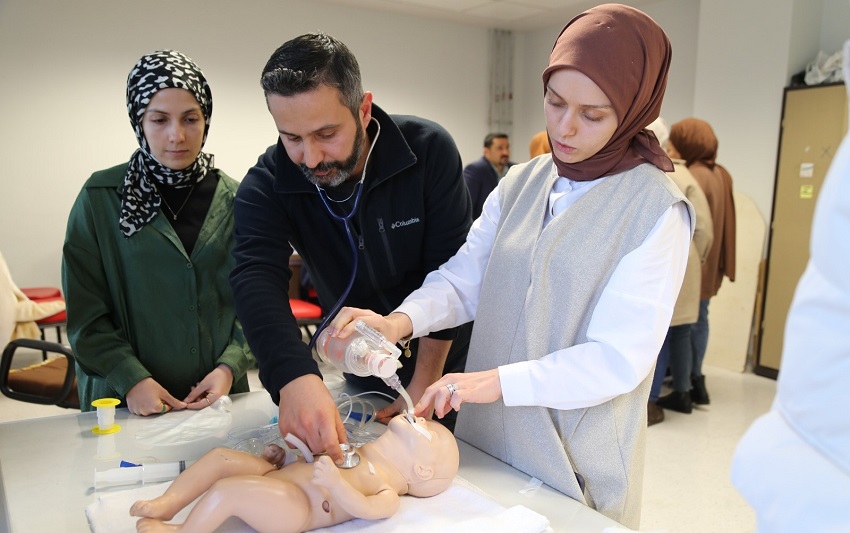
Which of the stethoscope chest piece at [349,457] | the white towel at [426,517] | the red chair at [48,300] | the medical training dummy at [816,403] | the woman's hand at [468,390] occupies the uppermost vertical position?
the medical training dummy at [816,403]

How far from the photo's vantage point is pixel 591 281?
117 centimetres

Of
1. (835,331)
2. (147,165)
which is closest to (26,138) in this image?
(147,165)

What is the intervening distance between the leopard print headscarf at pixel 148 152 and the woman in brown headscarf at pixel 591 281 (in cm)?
79

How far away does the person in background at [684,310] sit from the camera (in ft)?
12.3

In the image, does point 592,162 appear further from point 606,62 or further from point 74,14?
point 74,14

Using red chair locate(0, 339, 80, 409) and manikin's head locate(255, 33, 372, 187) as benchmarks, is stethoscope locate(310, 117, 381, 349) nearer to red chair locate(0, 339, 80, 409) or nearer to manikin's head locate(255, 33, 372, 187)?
manikin's head locate(255, 33, 372, 187)

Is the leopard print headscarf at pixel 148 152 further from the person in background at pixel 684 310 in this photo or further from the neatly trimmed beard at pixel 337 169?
the person in background at pixel 684 310

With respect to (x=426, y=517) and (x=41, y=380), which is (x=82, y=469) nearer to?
(x=426, y=517)

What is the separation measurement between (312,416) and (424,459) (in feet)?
0.76

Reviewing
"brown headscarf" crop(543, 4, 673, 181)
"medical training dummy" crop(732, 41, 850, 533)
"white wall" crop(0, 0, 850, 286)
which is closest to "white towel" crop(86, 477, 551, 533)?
"medical training dummy" crop(732, 41, 850, 533)

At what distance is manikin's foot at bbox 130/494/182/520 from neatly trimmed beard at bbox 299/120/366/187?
0.75m

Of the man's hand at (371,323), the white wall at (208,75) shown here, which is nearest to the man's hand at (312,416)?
the man's hand at (371,323)

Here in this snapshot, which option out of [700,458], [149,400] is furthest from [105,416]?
[700,458]

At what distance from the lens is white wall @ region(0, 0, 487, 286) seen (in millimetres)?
4926
